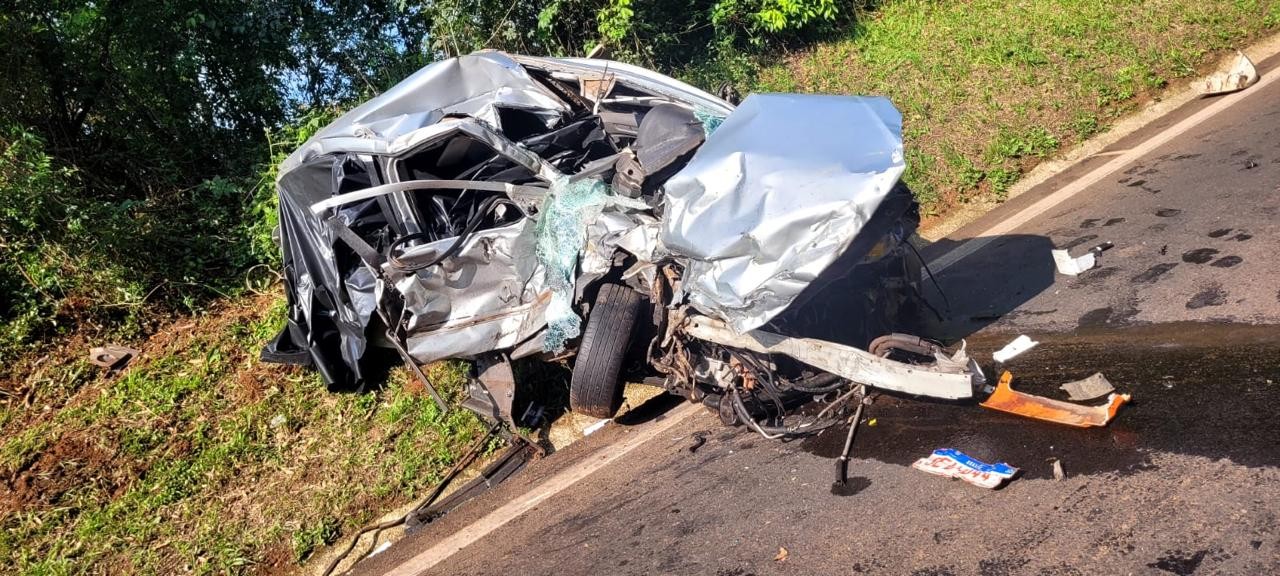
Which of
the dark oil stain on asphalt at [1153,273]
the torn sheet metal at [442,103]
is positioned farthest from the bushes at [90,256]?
the dark oil stain on asphalt at [1153,273]

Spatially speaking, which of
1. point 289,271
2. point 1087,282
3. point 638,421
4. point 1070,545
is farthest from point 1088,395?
point 289,271

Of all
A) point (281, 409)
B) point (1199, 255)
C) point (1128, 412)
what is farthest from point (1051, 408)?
point (281, 409)

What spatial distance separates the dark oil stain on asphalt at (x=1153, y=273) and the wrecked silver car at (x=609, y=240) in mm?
1183

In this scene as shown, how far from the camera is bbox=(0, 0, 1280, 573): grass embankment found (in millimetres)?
4797

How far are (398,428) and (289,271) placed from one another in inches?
48.1

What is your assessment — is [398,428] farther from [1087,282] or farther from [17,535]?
[1087,282]

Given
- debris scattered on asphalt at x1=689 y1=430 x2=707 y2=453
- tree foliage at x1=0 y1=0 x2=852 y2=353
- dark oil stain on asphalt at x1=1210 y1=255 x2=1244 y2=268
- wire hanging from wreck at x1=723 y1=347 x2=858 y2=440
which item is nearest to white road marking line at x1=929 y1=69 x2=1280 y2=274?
dark oil stain on asphalt at x1=1210 y1=255 x2=1244 y2=268

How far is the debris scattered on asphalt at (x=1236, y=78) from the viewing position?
279 inches

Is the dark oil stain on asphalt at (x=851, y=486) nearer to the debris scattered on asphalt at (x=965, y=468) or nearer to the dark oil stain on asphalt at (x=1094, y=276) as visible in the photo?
the debris scattered on asphalt at (x=965, y=468)

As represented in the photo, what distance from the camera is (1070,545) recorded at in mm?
2809

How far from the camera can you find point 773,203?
353 cm

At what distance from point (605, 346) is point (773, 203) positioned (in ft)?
3.98

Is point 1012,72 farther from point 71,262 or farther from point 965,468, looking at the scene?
point 71,262

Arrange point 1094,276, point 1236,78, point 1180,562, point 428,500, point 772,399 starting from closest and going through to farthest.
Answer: point 1180,562 → point 772,399 → point 428,500 → point 1094,276 → point 1236,78
